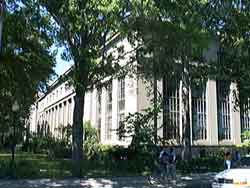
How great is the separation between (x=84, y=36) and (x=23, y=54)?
5070 mm

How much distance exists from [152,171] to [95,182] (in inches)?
210

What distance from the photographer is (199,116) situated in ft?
127

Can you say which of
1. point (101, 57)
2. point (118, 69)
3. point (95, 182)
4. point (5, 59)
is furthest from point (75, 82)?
point (5, 59)

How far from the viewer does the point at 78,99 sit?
2227cm

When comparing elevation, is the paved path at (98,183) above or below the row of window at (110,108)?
below

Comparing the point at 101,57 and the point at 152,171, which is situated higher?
the point at 101,57

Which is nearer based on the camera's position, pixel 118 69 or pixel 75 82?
pixel 75 82

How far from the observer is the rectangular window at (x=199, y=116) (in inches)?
1502

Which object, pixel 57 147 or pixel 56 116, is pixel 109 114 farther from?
pixel 56 116

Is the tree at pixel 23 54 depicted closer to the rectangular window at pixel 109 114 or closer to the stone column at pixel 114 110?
the stone column at pixel 114 110

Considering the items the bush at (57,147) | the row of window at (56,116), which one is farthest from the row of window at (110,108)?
the row of window at (56,116)

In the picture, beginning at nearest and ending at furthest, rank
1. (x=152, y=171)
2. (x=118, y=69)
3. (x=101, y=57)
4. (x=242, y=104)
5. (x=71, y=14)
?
(x=71, y=14) < (x=101, y=57) < (x=118, y=69) < (x=152, y=171) < (x=242, y=104)

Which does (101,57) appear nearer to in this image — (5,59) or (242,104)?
(5,59)

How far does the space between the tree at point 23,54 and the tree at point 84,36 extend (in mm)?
928
